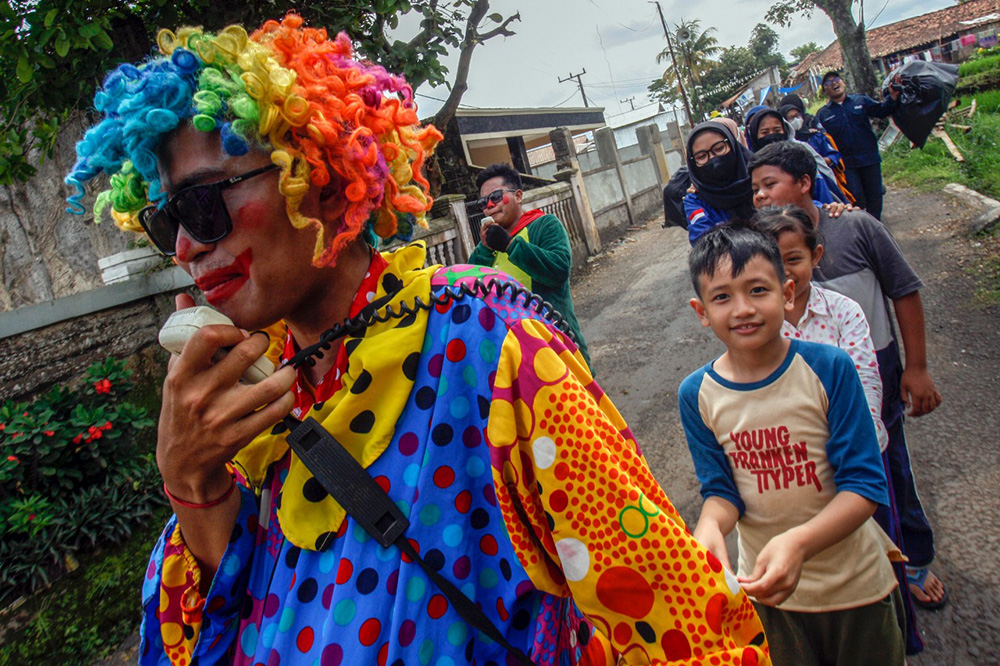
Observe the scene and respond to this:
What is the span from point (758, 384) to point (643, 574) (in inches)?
39.7

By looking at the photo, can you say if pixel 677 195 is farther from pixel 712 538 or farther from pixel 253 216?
pixel 253 216

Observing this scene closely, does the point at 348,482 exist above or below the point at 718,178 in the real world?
below

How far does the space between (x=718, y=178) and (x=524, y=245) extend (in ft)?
4.01

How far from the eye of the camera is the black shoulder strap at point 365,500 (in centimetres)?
103

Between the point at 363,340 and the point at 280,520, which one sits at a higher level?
the point at 363,340

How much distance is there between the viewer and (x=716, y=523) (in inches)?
65.5

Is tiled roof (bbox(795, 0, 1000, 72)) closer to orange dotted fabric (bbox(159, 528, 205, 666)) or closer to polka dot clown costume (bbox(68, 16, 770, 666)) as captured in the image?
polka dot clown costume (bbox(68, 16, 770, 666))

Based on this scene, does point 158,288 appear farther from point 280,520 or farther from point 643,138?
point 643,138

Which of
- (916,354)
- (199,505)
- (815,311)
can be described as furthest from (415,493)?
(916,354)

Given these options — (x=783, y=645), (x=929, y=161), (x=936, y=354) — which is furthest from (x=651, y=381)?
(x=929, y=161)

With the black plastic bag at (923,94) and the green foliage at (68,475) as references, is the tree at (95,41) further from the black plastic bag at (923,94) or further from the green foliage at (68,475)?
the black plastic bag at (923,94)

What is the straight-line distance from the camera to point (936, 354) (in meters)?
4.46

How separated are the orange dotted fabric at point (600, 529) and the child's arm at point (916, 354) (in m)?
1.81

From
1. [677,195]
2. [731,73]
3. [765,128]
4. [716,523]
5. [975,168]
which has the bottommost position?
[975,168]
